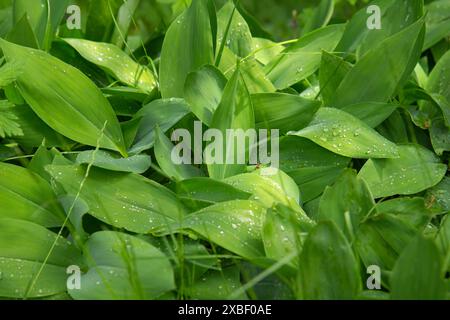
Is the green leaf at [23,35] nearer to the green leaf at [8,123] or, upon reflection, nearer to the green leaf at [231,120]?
the green leaf at [8,123]

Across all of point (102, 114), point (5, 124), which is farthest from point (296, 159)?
point (5, 124)

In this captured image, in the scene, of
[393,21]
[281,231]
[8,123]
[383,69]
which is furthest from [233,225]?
[393,21]

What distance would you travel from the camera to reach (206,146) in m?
2.02

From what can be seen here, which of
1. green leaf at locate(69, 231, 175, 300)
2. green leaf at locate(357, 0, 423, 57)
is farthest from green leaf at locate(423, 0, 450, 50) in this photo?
green leaf at locate(69, 231, 175, 300)

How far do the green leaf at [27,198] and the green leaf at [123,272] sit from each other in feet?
0.56

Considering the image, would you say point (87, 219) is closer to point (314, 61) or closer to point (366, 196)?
point (366, 196)

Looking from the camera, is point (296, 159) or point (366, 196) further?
point (296, 159)

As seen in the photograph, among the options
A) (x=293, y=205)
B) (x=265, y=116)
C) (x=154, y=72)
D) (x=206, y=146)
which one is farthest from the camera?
(x=154, y=72)

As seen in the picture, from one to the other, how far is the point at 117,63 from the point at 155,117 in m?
0.31

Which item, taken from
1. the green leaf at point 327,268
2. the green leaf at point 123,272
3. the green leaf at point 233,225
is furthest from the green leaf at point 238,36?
the green leaf at point 327,268

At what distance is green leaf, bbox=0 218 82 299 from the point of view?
1.76m

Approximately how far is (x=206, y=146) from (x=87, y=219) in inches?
13.5

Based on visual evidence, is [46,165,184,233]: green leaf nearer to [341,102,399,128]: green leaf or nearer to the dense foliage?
the dense foliage

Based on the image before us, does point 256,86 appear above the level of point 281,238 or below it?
above
